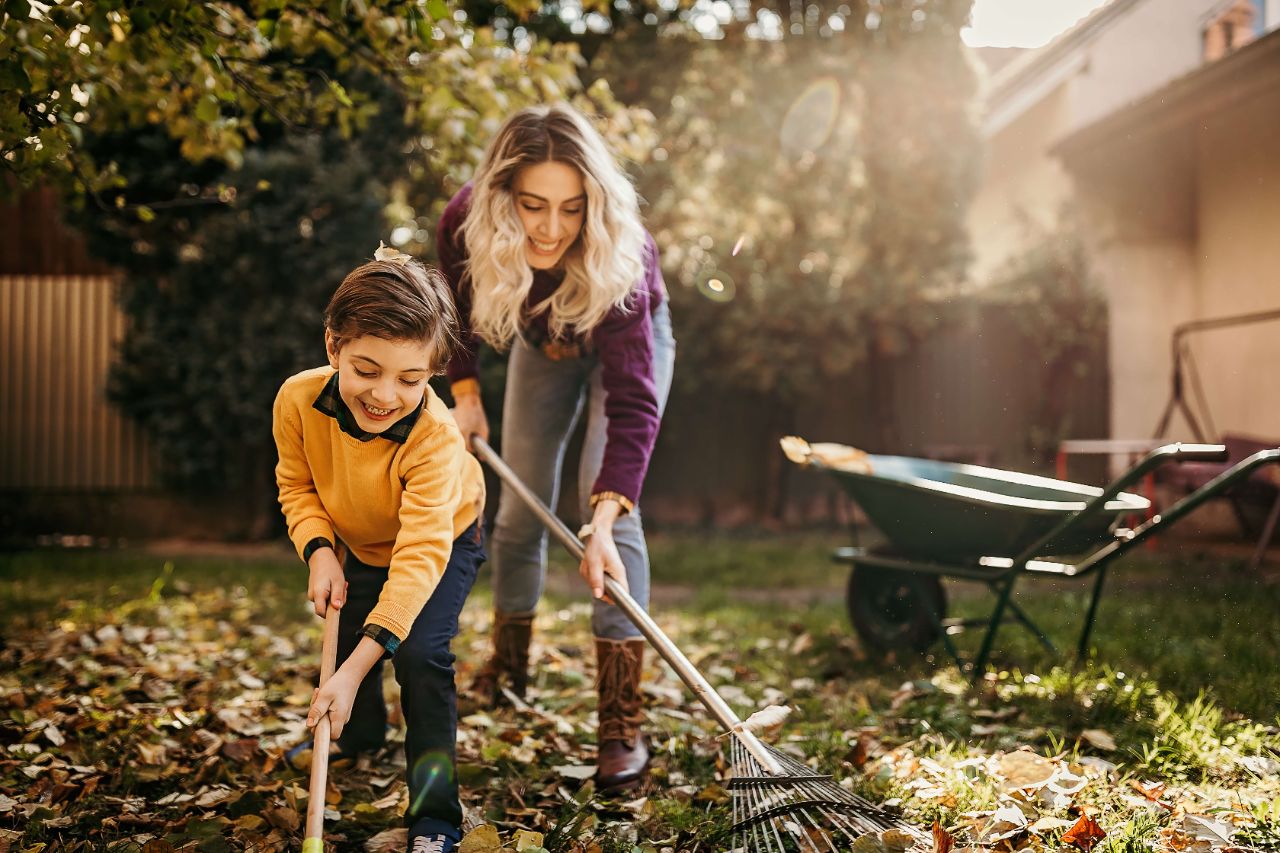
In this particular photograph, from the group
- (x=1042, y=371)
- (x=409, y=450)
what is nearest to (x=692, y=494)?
(x=1042, y=371)

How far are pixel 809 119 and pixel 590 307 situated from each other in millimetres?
6190

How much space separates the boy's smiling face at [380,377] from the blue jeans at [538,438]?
0.80 meters

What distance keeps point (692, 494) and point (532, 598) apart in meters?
5.40

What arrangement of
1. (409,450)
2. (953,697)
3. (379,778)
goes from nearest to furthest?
(409,450), (379,778), (953,697)

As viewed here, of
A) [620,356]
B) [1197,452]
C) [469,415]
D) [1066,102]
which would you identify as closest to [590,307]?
[620,356]

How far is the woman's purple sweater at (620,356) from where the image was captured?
96.7 inches

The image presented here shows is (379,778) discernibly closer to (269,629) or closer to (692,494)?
(269,629)

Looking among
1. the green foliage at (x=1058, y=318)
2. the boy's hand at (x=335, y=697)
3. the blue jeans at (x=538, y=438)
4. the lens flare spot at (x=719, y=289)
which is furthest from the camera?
the green foliage at (x=1058, y=318)

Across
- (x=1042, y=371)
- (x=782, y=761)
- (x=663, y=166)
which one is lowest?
(x=782, y=761)

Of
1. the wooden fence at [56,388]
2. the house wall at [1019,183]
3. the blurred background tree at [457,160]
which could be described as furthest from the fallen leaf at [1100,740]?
the house wall at [1019,183]

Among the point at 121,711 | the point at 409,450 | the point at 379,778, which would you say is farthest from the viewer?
the point at 121,711

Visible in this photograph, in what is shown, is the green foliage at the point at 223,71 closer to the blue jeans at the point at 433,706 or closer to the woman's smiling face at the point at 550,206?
the woman's smiling face at the point at 550,206

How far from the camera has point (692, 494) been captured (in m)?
8.34

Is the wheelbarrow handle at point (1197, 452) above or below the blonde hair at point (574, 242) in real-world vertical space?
below
